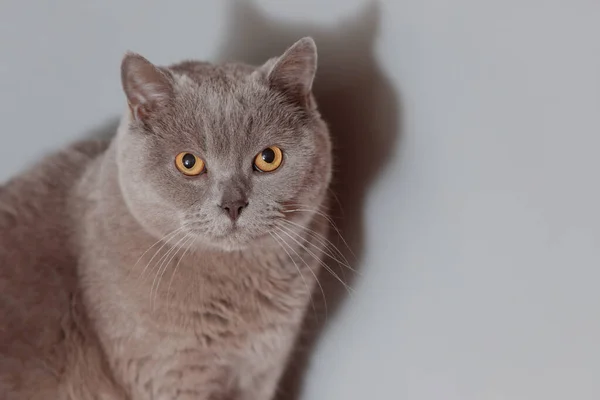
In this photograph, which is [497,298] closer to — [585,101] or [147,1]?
[585,101]

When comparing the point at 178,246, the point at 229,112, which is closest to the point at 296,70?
the point at 229,112

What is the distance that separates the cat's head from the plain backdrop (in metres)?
0.17

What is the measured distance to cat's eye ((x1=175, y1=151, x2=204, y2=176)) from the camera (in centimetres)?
111

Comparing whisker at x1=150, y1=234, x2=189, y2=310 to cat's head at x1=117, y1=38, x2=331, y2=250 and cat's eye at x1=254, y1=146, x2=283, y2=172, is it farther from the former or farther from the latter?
cat's eye at x1=254, y1=146, x2=283, y2=172

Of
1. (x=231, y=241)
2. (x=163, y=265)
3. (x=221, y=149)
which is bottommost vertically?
(x=163, y=265)

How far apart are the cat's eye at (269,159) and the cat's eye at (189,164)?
99mm

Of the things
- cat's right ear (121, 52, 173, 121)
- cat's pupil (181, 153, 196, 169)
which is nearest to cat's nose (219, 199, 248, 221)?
cat's pupil (181, 153, 196, 169)

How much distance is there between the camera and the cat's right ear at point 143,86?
1.07 m

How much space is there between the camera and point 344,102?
53.4 inches

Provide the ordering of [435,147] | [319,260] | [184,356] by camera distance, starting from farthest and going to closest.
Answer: [319,260]
[184,356]
[435,147]

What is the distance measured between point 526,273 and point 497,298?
8 centimetres

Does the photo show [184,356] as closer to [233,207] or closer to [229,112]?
[233,207]

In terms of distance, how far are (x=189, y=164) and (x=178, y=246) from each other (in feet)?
0.54

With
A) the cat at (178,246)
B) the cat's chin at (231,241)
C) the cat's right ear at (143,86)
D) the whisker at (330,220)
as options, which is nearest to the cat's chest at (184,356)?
the cat at (178,246)
